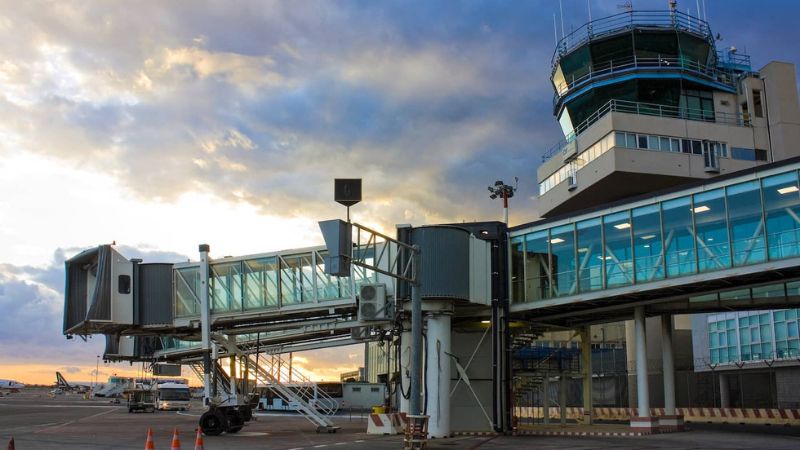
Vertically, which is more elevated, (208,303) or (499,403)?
(208,303)

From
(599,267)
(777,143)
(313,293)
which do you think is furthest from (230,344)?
(777,143)

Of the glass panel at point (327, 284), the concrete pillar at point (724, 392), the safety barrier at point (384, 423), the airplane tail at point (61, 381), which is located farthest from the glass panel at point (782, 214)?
the airplane tail at point (61, 381)

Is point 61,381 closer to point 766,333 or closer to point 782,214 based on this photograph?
point 766,333

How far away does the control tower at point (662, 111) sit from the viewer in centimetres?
5853

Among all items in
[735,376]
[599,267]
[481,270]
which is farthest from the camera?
[735,376]

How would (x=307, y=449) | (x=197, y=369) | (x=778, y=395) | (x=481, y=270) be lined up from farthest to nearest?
(x=197, y=369) → (x=778, y=395) → (x=481, y=270) → (x=307, y=449)

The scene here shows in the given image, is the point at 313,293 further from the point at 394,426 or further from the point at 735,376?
the point at 735,376

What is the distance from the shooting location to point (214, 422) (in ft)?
111

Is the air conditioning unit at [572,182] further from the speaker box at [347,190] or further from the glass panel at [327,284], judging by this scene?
the speaker box at [347,190]

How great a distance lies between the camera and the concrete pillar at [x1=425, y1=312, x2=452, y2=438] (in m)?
32.8

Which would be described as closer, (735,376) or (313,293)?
(313,293)

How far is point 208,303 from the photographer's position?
35562 millimetres

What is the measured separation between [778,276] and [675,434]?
976 centimetres

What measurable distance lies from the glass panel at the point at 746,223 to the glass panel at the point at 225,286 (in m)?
22.1
